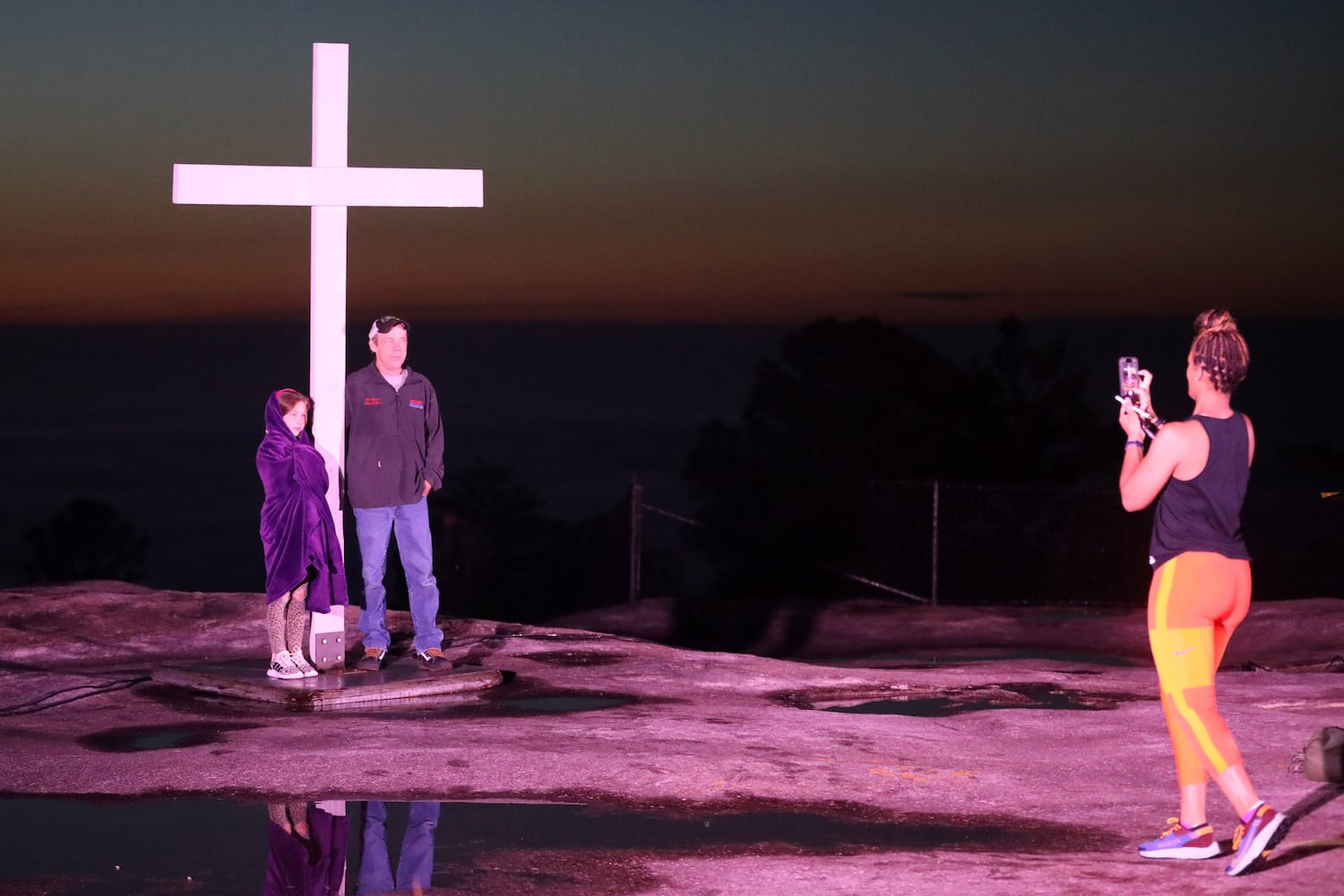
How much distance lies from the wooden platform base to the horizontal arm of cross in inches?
109

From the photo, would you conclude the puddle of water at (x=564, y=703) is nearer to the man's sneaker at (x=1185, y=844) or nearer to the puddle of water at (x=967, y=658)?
the puddle of water at (x=967, y=658)

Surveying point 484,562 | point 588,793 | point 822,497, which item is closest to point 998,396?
point 822,497

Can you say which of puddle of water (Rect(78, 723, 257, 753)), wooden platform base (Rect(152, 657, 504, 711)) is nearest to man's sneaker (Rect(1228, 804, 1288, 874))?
puddle of water (Rect(78, 723, 257, 753))

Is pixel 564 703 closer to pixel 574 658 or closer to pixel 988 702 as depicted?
pixel 574 658

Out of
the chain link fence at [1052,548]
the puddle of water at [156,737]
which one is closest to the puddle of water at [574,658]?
the puddle of water at [156,737]

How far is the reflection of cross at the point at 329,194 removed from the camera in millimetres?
9438

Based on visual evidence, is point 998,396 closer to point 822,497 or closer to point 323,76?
point 822,497

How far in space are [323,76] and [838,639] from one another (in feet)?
28.5

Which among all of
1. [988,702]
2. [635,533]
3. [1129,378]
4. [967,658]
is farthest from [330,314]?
[635,533]

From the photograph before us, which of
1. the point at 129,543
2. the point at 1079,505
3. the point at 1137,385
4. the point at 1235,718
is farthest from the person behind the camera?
the point at 129,543

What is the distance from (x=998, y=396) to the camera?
3459cm

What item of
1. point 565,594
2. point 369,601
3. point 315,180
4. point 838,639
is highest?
point 315,180

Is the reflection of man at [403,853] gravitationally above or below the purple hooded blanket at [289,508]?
below

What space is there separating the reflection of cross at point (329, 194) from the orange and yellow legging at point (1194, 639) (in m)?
5.26
